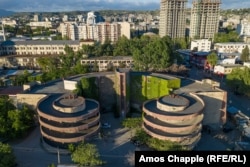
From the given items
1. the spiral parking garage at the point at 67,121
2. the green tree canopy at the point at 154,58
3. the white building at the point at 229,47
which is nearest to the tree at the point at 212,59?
the green tree canopy at the point at 154,58

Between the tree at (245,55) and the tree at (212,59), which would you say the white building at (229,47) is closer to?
the tree at (245,55)

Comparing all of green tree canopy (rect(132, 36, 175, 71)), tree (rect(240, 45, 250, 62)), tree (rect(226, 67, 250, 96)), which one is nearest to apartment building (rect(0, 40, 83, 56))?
green tree canopy (rect(132, 36, 175, 71))

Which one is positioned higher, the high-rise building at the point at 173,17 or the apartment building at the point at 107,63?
the high-rise building at the point at 173,17

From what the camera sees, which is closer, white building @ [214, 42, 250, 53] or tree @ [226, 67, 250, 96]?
tree @ [226, 67, 250, 96]

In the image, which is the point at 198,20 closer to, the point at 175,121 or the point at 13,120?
the point at 175,121

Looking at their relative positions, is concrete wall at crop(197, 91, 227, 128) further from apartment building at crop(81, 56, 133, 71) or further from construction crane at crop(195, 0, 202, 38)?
construction crane at crop(195, 0, 202, 38)

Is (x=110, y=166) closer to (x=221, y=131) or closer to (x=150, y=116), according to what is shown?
(x=150, y=116)
